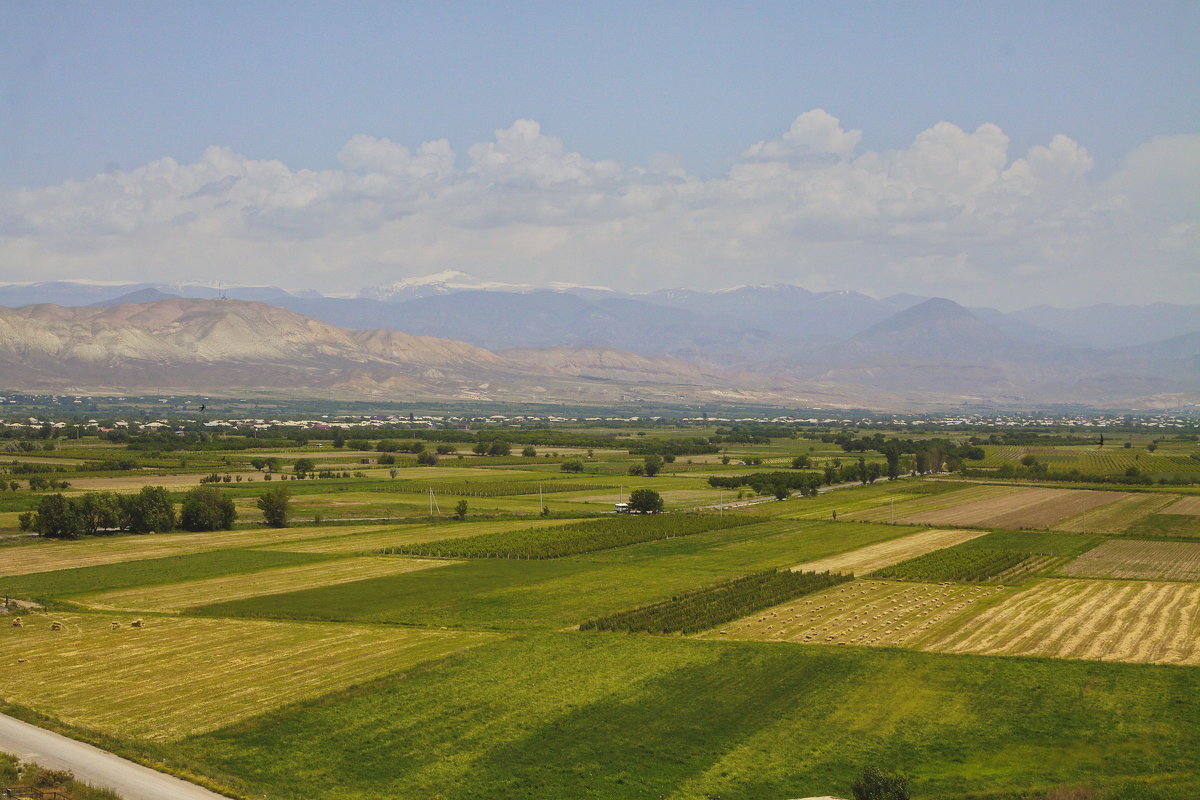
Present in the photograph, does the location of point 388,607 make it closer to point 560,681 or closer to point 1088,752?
point 560,681

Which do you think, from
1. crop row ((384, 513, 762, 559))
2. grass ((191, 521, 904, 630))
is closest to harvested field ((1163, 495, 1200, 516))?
grass ((191, 521, 904, 630))

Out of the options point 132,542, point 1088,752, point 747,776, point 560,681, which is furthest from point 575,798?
point 132,542

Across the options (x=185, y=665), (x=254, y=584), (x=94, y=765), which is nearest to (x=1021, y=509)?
(x=254, y=584)

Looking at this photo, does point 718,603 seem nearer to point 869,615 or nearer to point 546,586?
point 869,615

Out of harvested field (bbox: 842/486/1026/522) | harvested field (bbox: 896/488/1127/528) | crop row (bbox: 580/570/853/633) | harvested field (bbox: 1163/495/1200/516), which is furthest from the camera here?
harvested field (bbox: 1163/495/1200/516)

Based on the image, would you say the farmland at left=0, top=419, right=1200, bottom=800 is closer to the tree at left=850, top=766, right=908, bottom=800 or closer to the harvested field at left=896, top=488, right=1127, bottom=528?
the harvested field at left=896, top=488, right=1127, bottom=528

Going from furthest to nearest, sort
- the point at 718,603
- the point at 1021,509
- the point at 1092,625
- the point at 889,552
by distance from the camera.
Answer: the point at 1021,509
the point at 889,552
the point at 718,603
the point at 1092,625
